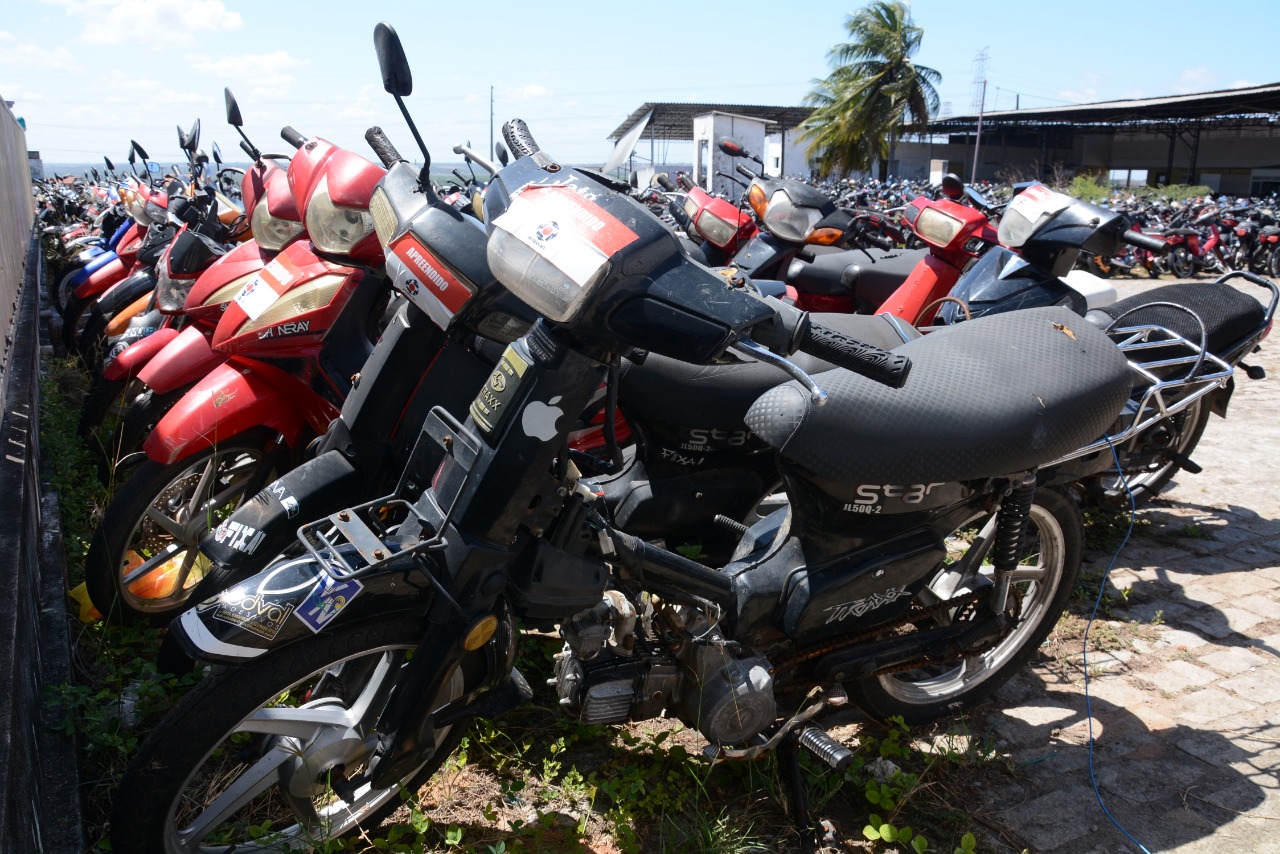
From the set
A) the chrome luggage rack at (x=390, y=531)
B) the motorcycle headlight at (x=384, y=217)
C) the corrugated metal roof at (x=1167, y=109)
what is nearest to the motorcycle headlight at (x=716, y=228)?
the motorcycle headlight at (x=384, y=217)

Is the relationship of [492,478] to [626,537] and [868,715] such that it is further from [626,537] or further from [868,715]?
[868,715]

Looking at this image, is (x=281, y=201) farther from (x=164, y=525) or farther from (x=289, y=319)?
(x=164, y=525)

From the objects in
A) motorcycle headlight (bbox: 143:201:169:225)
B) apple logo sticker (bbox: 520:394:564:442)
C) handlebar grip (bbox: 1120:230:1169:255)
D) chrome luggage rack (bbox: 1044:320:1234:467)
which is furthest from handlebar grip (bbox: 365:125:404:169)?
motorcycle headlight (bbox: 143:201:169:225)

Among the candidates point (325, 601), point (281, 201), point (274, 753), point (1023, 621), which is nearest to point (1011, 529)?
point (1023, 621)

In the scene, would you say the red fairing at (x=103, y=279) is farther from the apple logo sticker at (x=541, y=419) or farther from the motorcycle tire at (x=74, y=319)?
the apple logo sticker at (x=541, y=419)

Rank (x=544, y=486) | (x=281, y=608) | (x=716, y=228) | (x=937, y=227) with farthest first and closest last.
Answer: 1. (x=716, y=228)
2. (x=937, y=227)
3. (x=544, y=486)
4. (x=281, y=608)

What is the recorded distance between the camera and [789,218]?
5633mm

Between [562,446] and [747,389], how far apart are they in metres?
1.28

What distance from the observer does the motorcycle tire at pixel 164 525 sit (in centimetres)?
299

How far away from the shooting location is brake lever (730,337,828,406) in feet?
5.31

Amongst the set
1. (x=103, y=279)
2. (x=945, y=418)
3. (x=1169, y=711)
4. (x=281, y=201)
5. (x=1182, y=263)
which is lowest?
(x=1182, y=263)

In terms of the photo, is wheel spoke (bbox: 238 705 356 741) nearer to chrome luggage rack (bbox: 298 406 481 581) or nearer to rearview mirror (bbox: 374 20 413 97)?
chrome luggage rack (bbox: 298 406 481 581)

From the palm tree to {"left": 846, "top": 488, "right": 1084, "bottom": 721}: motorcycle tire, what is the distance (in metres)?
35.6

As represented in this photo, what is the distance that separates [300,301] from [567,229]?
161cm
